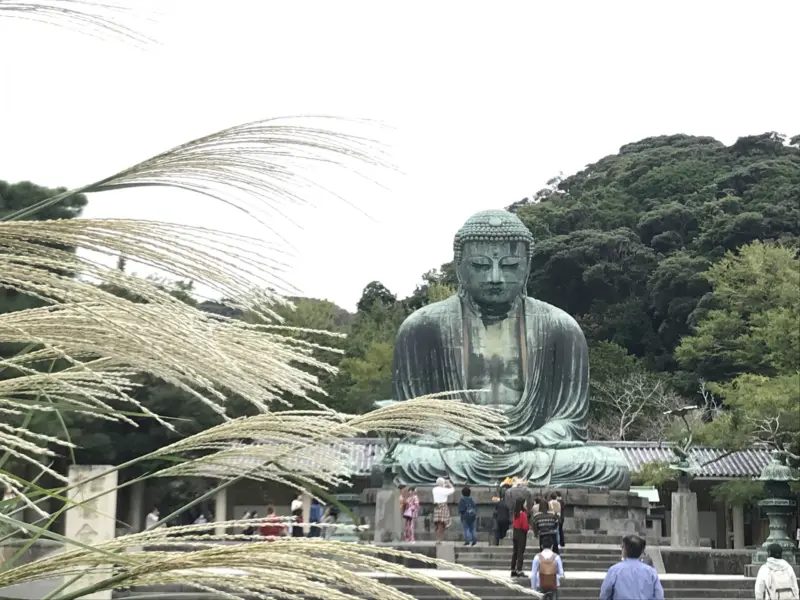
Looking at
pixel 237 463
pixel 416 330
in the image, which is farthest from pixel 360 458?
pixel 237 463

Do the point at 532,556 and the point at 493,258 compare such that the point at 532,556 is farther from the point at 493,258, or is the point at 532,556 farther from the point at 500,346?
the point at 493,258

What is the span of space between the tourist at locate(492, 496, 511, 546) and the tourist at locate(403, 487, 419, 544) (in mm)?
929

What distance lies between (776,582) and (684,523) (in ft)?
33.2

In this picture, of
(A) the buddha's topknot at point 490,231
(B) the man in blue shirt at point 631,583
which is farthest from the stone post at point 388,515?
(B) the man in blue shirt at point 631,583

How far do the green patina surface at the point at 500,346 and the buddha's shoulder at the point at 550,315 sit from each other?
1 cm

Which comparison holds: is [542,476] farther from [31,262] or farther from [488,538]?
[31,262]

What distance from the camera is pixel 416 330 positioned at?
18469 millimetres

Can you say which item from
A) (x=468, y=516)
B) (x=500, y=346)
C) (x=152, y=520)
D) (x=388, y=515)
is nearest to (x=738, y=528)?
(x=500, y=346)

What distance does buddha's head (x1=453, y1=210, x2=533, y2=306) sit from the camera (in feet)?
59.2

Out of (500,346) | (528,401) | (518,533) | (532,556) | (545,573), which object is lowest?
(545,573)

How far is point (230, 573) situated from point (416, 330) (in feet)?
55.6

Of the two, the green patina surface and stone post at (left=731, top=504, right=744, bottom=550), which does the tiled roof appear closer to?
stone post at (left=731, top=504, right=744, bottom=550)

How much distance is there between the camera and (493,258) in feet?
59.3

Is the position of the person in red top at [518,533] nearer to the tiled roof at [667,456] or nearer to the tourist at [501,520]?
the tourist at [501,520]
